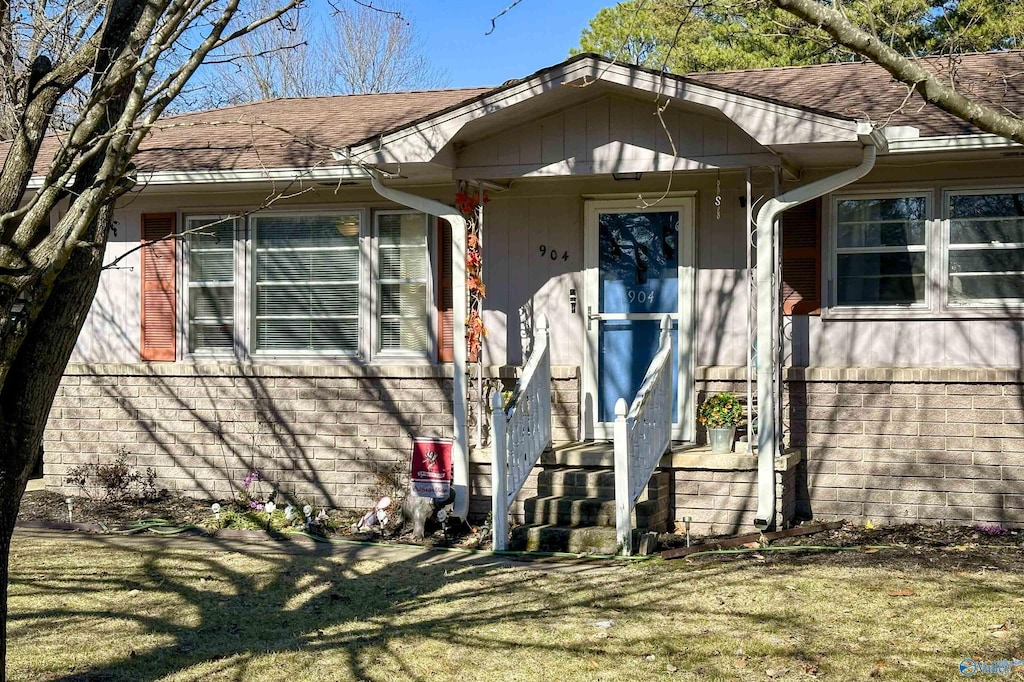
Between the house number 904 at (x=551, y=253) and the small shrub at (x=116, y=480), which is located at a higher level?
the house number 904 at (x=551, y=253)

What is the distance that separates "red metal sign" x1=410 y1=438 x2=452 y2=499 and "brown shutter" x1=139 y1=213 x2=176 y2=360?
3.06m

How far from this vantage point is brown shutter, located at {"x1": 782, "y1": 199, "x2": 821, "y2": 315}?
991cm

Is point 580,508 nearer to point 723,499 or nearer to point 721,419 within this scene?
point 723,499

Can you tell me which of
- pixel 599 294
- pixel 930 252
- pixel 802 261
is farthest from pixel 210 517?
Result: pixel 930 252

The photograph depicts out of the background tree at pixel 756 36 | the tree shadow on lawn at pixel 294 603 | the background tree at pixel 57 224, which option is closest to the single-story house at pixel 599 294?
the tree shadow on lawn at pixel 294 603

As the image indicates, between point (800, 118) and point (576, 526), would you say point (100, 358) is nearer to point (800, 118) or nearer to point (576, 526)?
point (576, 526)

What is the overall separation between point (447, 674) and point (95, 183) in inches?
117

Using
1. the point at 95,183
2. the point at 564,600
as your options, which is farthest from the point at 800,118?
the point at 95,183

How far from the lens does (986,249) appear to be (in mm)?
9578

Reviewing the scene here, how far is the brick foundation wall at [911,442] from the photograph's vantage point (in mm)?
9336

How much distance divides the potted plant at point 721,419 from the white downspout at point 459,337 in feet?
6.65

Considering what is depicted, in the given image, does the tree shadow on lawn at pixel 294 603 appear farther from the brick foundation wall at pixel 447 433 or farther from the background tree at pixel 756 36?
the background tree at pixel 756 36

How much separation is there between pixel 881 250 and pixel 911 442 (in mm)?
1653

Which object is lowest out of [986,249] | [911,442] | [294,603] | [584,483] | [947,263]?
[294,603]
